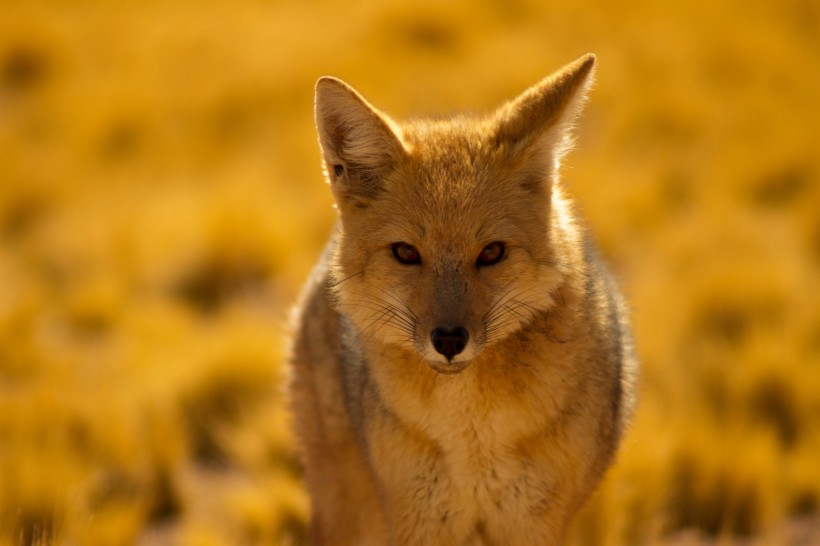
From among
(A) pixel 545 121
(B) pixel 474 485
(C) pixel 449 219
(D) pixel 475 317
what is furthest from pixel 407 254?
(B) pixel 474 485

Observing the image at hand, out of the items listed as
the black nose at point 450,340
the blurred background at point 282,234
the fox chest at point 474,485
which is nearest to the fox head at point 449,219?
the black nose at point 450,340

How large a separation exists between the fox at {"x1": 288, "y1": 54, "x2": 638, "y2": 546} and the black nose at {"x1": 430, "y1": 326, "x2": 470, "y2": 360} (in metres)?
0.03

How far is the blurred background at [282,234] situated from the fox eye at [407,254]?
3.72 ft

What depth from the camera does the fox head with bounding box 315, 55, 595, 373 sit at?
9.57 ft

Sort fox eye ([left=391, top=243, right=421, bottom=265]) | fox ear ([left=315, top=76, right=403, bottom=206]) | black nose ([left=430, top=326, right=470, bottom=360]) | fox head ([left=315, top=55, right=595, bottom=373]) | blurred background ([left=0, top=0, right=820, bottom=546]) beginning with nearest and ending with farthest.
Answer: black nose ([left=430, top=326, right=470, bottom=360]) < fox head ([left=315, top=55, right=595, bottom=373]) < fox eye ([left=391, top=243, right=421, bottom=265]) < fox ear ([left=315, top=76, right=403, bottom=206]) < blurred background ([left=0, top=0, right=820, bottom=546])

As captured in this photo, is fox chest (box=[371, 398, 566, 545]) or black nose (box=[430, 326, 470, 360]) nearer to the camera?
black nose (box=[430, 326, 470, 360])

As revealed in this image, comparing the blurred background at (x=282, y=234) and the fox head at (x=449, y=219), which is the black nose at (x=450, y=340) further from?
the blurred background at (x=282, y=234)

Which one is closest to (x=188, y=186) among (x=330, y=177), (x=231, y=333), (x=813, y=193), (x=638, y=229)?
(x=231, y=333)

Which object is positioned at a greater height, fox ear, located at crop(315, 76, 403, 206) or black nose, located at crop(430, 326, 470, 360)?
fox ear, located at crop(315, 76, 403, 206)

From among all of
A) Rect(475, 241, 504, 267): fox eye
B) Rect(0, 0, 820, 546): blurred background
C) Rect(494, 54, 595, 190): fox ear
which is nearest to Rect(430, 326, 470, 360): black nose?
Rect(475, 241, 504, 267): fox eye

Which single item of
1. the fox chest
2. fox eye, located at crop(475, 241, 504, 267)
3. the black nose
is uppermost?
fox eye, located at crop(475, 241, 504, 267)

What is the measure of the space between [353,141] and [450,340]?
0.86 m

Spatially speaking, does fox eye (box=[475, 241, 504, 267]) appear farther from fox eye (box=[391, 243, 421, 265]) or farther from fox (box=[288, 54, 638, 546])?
fox eye (box=[391, 243, 421, 265])

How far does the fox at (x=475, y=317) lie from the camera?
2.98 metres
